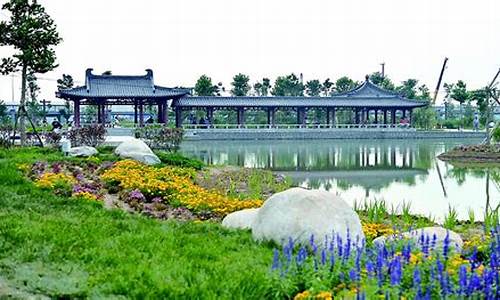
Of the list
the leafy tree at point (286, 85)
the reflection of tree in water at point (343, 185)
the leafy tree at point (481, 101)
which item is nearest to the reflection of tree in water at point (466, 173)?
the reflection of tree in water at point (343, 185)

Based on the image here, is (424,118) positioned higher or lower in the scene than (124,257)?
higher

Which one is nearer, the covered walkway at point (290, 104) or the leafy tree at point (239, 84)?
the covered walkway at point (290, 104)

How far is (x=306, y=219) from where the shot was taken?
17.0ft

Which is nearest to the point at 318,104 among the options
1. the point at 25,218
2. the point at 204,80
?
the point at 204,80

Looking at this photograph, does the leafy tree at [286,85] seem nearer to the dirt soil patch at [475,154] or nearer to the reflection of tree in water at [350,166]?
the reflection of tree in water at [350,166]

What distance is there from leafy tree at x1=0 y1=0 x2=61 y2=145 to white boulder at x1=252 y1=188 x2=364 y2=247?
14.2 meters

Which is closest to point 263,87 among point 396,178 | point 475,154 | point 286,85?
point 286,85

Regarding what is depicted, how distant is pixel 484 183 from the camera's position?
16.2m

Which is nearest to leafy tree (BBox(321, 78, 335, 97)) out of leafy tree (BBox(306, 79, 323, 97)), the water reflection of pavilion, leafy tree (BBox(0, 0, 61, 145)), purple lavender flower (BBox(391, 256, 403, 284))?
leafy tree (BBox(306, 79, 323, 97))

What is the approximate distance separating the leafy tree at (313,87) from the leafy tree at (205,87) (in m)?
12.5

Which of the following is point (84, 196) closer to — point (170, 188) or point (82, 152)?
point (170, 188)

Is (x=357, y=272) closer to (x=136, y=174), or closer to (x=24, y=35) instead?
(x=136, y=174)

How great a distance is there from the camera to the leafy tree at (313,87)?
195 ft

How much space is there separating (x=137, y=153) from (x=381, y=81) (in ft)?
170
